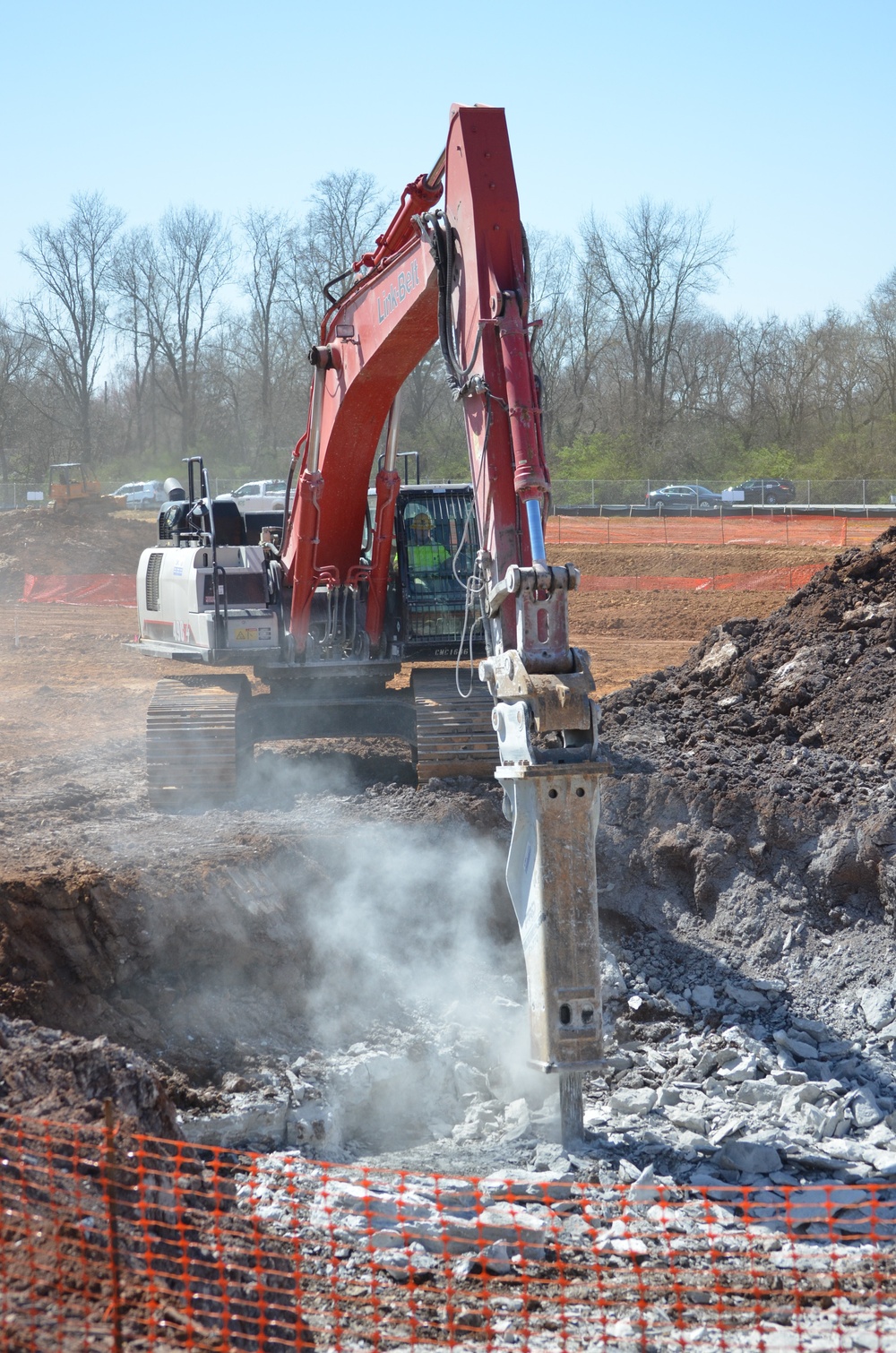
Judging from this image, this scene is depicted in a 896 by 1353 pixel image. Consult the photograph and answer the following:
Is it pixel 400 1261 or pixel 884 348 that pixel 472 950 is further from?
pixel 884 348

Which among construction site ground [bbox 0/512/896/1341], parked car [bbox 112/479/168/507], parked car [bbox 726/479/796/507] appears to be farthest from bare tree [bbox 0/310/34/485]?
construction site ground [bbox 0/512/896/1341]

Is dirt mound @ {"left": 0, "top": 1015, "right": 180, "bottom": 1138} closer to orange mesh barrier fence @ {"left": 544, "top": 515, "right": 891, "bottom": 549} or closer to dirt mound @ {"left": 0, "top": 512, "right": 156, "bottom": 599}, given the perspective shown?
dirt mound @ {"left": 0, "top": 512, "right": 156, "bottom": 599}

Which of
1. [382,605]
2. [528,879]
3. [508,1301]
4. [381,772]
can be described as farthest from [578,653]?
[381,772]

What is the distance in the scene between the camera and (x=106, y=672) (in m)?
21.3

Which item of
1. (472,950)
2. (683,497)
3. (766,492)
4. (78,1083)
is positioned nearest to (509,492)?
(472,950)

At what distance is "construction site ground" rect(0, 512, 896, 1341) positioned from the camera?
6.79 meters

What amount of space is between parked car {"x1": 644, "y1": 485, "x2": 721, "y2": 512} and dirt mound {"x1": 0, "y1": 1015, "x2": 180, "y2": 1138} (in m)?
39.6

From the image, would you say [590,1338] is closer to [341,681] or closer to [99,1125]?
[99,1125]

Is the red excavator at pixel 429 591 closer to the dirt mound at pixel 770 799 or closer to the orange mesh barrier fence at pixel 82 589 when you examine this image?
the dirt mound at pixel 770 799

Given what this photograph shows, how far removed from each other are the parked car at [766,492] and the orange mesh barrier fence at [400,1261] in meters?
41.8

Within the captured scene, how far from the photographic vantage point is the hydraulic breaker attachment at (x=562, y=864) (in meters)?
5.78

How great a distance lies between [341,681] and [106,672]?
1124 cm

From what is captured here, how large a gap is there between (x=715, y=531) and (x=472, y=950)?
92.6ft

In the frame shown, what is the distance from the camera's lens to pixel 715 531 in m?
35.4
